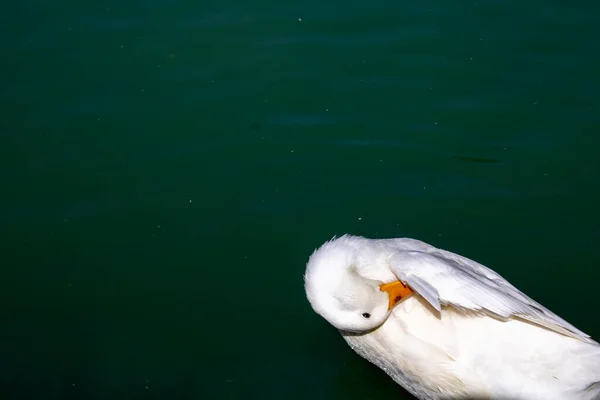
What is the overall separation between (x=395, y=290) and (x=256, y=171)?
2.13 meters

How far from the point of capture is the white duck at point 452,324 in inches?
133

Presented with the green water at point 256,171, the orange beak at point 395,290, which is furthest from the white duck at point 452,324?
the green water at point 256,171

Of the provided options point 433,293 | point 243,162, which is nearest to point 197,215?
point 243,162

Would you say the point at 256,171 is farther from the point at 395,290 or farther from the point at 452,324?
the point at 452,324

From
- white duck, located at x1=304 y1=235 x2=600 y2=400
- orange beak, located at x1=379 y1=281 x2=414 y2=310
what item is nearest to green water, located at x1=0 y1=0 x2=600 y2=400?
white duck, located at x1=304 y1=235 x2=600 y2=400

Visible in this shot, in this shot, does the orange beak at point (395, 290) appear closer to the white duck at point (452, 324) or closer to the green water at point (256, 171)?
the white duck at point (452, 324)

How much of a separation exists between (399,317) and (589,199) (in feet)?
7.27

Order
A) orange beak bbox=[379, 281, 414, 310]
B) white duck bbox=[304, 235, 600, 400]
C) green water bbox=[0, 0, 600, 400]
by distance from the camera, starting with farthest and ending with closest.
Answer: green water bbox=[0, 0, 600, 400], orange beak bbox=[379, 281, 414, 310], white duck bbox=[304, 235, 600, 400]

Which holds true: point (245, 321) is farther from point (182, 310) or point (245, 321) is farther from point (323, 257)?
point (323, 257)

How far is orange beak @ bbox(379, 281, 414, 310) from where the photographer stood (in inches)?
142

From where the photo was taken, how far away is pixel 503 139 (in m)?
5.59

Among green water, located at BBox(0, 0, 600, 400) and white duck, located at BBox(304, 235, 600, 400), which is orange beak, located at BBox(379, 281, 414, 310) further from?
green water, located at BBox(0, 0, 600, 400)

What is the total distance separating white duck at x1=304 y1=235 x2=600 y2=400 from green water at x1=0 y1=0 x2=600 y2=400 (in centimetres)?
69

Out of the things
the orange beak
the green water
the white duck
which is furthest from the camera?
the green water
